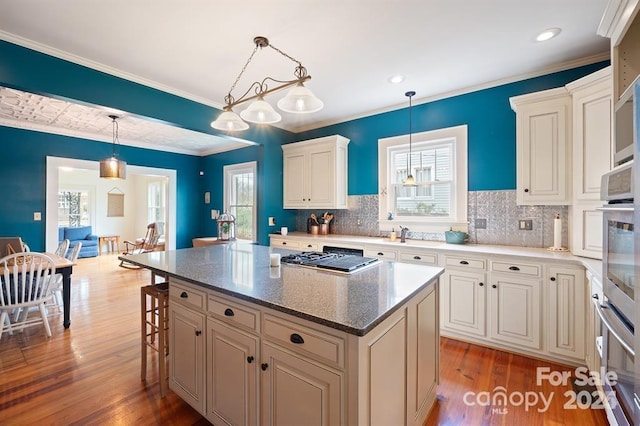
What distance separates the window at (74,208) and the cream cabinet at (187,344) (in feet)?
28.7

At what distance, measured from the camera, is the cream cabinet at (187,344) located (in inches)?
66.9

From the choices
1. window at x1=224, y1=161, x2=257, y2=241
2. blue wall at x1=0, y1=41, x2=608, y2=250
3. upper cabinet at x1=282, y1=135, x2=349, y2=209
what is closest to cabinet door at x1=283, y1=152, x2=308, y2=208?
upper cabinet at x1=282, y1=135, x2=349, y2=209

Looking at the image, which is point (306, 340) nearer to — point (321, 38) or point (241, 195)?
point (321, 38)

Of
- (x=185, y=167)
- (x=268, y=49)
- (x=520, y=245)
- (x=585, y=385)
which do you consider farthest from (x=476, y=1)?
(x=185, y=167)

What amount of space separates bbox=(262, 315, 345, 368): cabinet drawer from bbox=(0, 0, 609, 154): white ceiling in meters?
1.99

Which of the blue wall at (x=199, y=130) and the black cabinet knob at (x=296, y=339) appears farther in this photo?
the blue wall at (x=199, y=130)

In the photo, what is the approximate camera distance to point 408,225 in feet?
12.0

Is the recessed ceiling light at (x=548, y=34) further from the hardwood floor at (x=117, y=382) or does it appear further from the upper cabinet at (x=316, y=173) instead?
the hardwood floor at (x=117, y=382)

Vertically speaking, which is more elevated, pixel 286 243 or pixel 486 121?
pixel 486 121

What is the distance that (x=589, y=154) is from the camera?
7.49 ft

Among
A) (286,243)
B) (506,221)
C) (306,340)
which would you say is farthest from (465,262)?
(286,243)

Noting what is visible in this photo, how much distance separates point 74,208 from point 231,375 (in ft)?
31.3

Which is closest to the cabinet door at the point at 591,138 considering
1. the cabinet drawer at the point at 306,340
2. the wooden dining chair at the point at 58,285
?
the cabinet drawer at the point at 306,340

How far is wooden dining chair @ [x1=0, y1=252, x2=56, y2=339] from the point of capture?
2.81m
